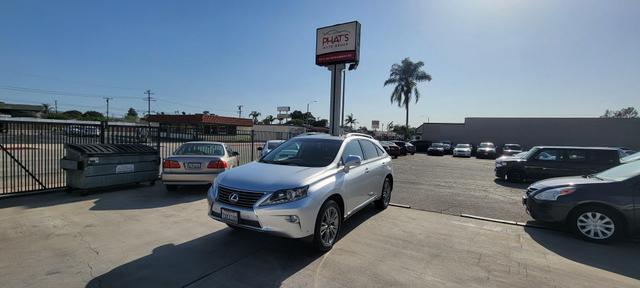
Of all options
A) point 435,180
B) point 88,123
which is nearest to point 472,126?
point 435,180

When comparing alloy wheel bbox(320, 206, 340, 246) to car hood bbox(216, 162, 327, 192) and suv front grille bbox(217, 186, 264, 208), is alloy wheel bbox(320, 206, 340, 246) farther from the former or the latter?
suv front grille bbox(217, 186, 264, 208)

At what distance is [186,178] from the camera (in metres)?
8.17

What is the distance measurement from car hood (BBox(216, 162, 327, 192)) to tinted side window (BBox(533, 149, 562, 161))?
994 centimetres

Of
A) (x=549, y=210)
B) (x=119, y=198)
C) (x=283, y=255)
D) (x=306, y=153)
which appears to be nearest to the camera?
(x=283, y=255)

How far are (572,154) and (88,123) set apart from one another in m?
14.8

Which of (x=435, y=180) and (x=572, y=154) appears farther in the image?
(x=435, y=180)

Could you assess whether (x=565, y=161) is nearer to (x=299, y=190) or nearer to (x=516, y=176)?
(x=516, y=176)

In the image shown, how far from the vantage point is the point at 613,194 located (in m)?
5.16

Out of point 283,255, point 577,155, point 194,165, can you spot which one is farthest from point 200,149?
point 577,155

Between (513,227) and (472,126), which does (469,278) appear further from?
(472,126)

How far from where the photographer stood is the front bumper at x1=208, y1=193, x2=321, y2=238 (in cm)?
398

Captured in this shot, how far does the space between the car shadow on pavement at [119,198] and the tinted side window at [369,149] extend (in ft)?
14.2

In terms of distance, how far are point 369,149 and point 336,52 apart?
8.40 metres

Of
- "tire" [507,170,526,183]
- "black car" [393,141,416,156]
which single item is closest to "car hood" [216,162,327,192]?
"tire" [507,170,526,183]
